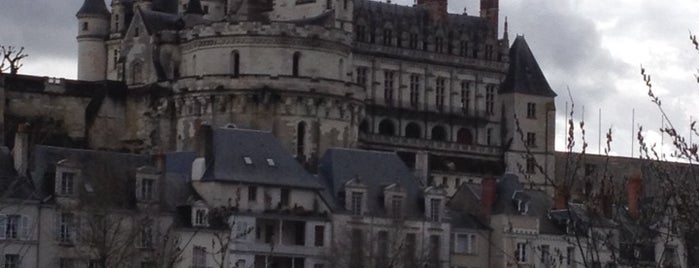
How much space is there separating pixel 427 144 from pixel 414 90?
18.2 ft

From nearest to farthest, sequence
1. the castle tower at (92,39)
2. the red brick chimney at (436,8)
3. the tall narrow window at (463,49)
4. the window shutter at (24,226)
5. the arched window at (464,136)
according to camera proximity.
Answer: the window shutter at (24,226), the castle tower at (92,39), the arched window at (464,136), the tall narrow window at (463,49), the red brick chimney at (436,8)

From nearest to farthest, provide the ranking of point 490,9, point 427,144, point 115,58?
1. point 427,144
2. point 115,58
3. point 490,9

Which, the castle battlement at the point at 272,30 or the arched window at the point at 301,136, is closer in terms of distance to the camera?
the arched window at the point at 301,136

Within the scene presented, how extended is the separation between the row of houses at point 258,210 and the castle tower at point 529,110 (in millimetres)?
33052

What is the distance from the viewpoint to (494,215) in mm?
84250

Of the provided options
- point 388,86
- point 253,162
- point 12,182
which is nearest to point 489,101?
point 388,86

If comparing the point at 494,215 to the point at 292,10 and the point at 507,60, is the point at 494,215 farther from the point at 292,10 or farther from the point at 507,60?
the point at 507,60

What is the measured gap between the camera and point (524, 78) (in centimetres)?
12519

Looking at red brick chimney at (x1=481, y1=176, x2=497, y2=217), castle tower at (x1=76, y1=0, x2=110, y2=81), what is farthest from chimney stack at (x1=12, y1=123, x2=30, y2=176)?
castle tower at (x1=76, y1=0, x2=110, y2=81)

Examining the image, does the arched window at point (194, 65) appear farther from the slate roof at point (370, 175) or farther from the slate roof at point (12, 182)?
the slate roof at point (12, 182)

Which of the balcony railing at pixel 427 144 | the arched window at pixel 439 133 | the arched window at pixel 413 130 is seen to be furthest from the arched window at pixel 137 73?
the arched window at pixel 439 133

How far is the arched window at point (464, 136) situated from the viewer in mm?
122688

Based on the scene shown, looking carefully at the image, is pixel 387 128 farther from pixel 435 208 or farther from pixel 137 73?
pixel 435 208

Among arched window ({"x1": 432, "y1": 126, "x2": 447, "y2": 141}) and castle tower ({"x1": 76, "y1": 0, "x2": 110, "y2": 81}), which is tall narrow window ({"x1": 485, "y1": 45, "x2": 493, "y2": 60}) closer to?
arched window ({"x1": 432, "y1": 126, "x2": 447, "y2": 141})
